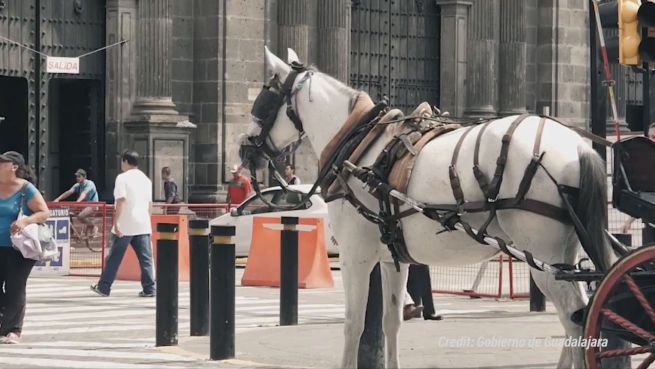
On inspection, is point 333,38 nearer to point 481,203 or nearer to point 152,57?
point 152,57

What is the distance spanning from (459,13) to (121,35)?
9988mm

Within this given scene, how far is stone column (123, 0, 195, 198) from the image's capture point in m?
32.2

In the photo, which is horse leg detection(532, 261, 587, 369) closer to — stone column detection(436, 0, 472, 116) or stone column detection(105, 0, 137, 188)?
stone column detection(105, 0, 137, 188)

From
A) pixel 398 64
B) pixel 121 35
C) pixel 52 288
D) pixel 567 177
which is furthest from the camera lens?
pixel 398 64

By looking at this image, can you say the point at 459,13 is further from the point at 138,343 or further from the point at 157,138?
the point at 138,343

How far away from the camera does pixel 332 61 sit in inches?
1395

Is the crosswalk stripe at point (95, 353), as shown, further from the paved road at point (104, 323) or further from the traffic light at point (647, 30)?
the traffic light at point (647, 30)

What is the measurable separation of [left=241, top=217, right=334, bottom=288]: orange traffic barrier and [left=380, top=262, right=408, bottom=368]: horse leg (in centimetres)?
1103

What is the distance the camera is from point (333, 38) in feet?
116

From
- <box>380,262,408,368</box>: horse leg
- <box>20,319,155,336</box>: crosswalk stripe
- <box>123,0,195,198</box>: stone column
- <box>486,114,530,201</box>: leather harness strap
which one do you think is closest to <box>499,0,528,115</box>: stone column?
<box>123,0,195,198</box>: stone column

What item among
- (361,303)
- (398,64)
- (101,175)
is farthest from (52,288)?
(398,64)

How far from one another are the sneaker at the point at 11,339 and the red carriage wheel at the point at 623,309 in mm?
7054

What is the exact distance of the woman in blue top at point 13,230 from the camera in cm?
1584

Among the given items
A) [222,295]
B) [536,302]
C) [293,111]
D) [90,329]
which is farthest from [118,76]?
[293,111]
